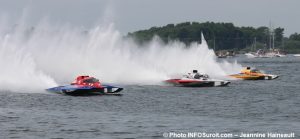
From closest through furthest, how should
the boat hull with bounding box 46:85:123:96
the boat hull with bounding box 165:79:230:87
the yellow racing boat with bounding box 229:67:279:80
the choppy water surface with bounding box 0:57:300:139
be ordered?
1. the choppy water surface with bounding box 0:57:300:139
2. the boat hull with bounding box 46:85:123:96
3. the boat hull with bounding box 165:79:230:87
4. the yellow racing boat with bounding box 229:67:279:80

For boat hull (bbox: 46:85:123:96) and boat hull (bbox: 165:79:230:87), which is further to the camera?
boat hull (bbox: 165:79:230:87)

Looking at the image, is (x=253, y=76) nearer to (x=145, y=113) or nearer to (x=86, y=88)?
(x=86, y=88)

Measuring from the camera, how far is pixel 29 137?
29.0 meters

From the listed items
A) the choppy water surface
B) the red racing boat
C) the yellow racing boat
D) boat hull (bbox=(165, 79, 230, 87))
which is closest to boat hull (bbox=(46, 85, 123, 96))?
the red racing boat

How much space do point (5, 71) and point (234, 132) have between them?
1024 inches

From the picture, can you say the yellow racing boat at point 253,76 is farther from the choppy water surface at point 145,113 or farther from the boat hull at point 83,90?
the boat hull at point 83,90

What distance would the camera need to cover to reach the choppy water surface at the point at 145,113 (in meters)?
30.3

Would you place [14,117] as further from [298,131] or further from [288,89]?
[288,89]

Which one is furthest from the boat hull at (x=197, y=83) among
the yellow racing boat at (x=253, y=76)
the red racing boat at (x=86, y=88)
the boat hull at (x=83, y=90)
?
the yellow racing boat at (x=253, y=76)

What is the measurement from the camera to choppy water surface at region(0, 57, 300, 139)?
30312 millimetres

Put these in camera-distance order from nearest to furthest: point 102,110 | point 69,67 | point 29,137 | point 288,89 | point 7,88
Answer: point 29,137 → point 102,110 → point 7,88 → point 288,89 → point 69,67

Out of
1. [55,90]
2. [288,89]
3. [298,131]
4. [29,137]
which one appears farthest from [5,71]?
[298,131]

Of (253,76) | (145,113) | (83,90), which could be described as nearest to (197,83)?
(83,90)

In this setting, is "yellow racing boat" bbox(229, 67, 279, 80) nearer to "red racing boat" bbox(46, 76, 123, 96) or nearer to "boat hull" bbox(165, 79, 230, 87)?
"boat hull" bbox(165, 79, 230, 87)
